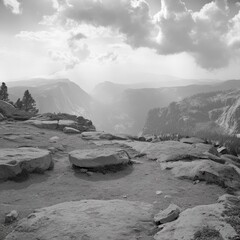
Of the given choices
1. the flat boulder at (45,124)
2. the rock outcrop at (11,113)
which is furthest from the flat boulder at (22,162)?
the rock outcrop at (11,113)

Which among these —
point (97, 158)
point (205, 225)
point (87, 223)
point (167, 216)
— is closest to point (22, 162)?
point (97, 158)

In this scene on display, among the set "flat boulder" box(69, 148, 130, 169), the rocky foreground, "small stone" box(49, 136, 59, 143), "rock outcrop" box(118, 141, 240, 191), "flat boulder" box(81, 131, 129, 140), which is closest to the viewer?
the rocky foreground

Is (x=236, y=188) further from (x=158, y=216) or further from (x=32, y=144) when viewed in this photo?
(x=32, y=144)

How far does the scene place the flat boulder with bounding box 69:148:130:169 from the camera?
19.4 meters

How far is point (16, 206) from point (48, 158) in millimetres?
6744

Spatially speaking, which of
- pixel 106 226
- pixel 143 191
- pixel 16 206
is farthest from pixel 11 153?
pixel 106 226

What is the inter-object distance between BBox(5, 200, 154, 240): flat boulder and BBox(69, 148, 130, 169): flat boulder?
6.92 meters

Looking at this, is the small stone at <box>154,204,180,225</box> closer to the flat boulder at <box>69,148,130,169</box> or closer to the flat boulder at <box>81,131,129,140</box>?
the flat boulder at <box>69,148,130,169</box>

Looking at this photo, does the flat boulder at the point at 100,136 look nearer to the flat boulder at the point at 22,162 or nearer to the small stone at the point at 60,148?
the small stone at the point at 60,148

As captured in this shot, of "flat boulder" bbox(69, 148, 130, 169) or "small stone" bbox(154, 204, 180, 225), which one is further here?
"flat boulder" bbox(69, 148, 130, 169)

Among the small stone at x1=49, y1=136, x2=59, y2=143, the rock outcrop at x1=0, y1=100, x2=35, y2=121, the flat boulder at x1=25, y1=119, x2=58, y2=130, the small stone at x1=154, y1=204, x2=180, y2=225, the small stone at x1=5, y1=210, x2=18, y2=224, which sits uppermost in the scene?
the rock outcrop at x1=0, y1=100, x2=35, y2=121

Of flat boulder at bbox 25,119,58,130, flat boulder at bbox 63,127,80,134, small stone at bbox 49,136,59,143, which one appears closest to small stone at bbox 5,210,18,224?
small stone at bbox 49,136,59,143

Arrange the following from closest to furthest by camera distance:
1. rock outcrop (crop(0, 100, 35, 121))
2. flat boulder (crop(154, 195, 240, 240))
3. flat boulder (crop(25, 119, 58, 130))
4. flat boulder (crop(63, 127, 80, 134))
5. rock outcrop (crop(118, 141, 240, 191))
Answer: flat boulder (crop(154, 195, 240, 240)) → rock outcrop (crop(118, 141, 240, 191)) → flat boulder (crop(63, 127, 80, 134)) → flat boulder (crop(25, 119, 58, 130)) → rock outcrop (crop(0, 100, 35, 121))

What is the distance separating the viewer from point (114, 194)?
1529 cm
